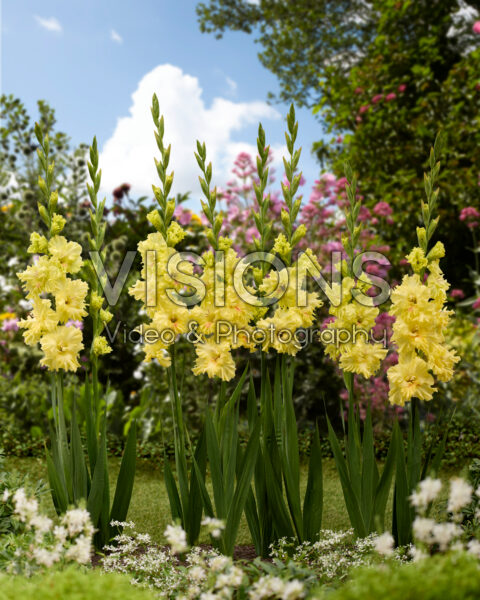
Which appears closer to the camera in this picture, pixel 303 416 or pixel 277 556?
pixel 277 556

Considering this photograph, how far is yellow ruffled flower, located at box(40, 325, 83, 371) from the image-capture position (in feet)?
10.7

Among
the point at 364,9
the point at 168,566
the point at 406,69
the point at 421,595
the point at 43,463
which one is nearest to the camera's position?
the point at 421,595

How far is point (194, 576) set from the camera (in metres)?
2.58

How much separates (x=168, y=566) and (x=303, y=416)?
13.2ft

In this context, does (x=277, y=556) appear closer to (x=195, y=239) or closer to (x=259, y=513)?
(x=259, y=513)

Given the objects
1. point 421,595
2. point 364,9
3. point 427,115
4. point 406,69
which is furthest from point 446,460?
point 364,9

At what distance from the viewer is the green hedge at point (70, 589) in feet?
6.56

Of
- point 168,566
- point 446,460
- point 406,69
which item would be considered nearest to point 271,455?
point 168,566

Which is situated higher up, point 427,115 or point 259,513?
point 427,115

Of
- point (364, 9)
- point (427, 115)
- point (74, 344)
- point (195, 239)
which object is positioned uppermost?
point (364, 9)

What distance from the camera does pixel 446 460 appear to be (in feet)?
20.2

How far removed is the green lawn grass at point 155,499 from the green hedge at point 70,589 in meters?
1.90

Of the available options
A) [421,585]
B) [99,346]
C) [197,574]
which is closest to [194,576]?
[197,574]

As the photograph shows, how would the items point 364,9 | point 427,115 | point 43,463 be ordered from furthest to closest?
point 364,9
point 427,115
point 43,463
